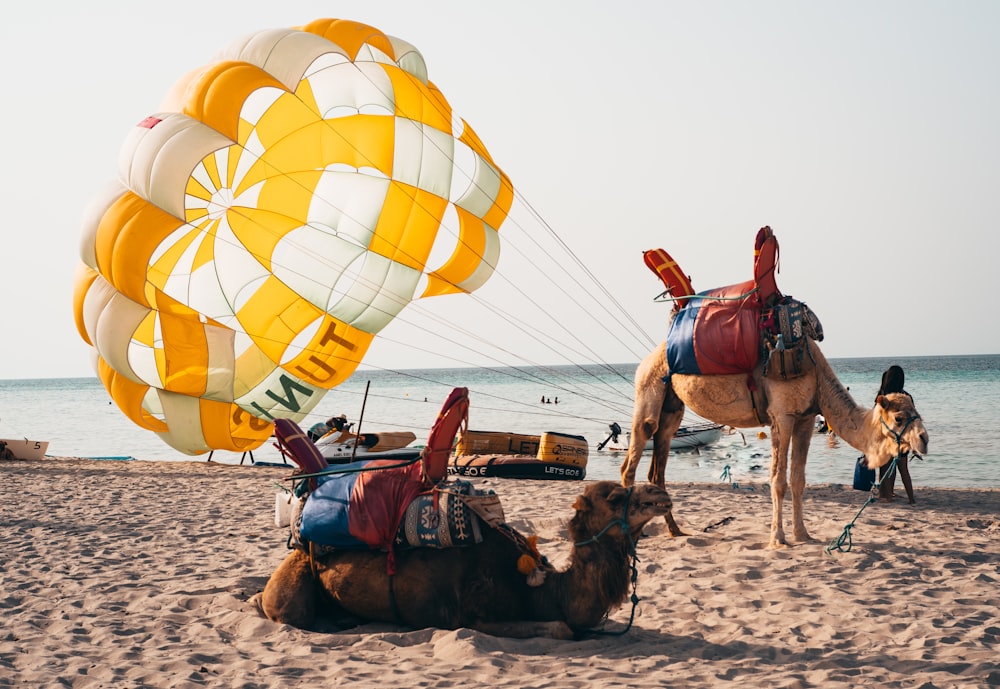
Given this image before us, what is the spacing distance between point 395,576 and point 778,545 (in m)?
4.39

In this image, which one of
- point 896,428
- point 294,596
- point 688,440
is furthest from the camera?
point 688,440

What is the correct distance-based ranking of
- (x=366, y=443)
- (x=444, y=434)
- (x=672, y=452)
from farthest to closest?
(x=672, y=452) → (x=366, y=443) → (x=444, y=434)

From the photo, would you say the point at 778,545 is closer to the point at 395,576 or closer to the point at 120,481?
the point at 395,576

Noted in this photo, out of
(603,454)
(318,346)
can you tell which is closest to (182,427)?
(318,346)

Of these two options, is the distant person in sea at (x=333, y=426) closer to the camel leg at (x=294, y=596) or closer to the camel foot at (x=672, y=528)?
the camel foot at (x=672, y=528)

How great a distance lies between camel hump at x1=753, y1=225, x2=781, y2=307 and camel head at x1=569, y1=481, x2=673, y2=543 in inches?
150

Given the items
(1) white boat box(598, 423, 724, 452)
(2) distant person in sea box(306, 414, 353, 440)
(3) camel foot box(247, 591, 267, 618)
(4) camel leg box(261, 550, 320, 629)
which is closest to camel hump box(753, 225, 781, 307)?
(4) camel leg box(261, 550, 320, 629)

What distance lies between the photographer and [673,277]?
9.88m

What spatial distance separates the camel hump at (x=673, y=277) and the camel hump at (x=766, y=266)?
42.5 inches

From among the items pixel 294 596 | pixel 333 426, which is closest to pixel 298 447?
pixel 294 596

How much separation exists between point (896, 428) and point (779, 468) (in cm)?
125

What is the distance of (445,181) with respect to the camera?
1284 cm

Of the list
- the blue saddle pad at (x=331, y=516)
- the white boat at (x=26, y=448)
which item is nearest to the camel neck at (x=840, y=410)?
the blue saddle pad at (x=331, y=516)

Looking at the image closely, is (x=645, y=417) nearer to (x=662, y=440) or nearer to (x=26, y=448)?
(x=662, y=440)
